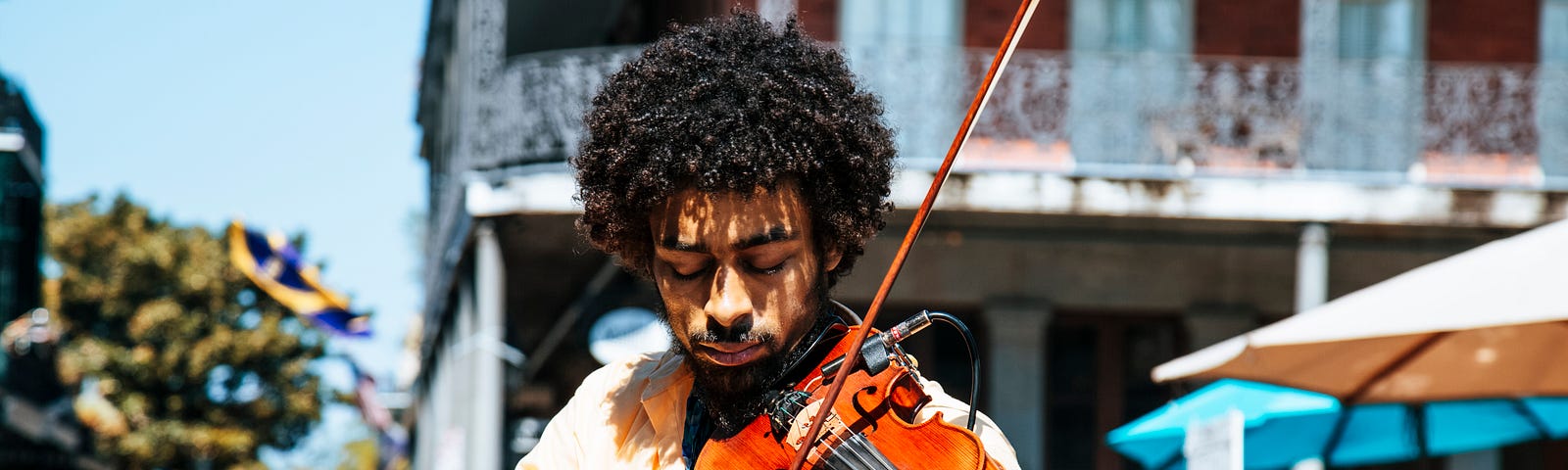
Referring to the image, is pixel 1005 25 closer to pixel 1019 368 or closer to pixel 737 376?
pixel 1019 368

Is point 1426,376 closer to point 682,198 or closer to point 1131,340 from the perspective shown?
point 682,198

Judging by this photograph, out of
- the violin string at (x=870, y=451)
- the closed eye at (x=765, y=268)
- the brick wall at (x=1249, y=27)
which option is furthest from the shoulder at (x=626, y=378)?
the brick wall at (x=1249, y=27)

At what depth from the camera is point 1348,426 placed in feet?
26.9

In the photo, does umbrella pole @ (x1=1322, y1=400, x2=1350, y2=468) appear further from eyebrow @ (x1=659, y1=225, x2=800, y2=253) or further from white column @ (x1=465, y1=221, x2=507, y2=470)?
white column @ (x1=465, y1=221, x2=507, y2=470)

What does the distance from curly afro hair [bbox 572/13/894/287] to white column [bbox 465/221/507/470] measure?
10.0 metres

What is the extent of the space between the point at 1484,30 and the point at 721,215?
1307cm

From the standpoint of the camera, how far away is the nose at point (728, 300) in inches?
101

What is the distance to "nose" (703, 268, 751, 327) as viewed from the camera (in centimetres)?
255

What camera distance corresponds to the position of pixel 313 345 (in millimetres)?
33719

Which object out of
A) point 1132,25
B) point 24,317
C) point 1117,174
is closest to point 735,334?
point 1117,174

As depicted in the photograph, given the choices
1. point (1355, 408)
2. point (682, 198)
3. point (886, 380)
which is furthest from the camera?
point (1355, 408)

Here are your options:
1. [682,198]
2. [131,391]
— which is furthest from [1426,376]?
[131,391]

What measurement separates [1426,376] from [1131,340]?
8.10 m

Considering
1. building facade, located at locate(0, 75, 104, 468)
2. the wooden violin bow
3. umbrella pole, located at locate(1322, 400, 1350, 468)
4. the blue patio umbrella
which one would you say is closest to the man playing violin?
the wooden violin bow
